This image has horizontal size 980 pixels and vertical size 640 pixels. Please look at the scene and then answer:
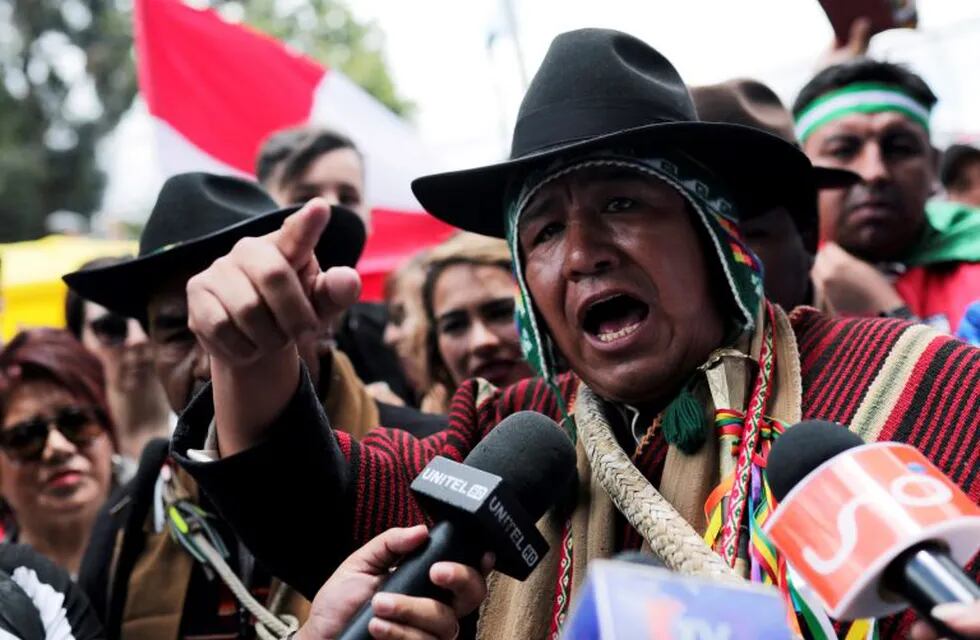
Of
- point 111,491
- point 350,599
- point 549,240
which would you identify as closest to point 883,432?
point 549,240

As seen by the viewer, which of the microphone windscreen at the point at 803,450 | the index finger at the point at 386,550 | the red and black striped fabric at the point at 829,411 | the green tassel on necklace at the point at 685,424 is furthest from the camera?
the green tassel on necklace at the point at 685,424

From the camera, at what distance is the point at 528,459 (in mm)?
1719

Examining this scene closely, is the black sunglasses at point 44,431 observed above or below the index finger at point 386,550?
below

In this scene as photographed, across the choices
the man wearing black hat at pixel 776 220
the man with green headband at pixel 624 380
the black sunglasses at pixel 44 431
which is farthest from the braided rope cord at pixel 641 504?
the black sunglasses at pixel 44 431

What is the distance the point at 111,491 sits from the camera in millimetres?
3980

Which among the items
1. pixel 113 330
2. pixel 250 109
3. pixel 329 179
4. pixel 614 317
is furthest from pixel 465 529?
pixel 250 109

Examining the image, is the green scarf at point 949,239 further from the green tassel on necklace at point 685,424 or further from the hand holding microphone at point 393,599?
the hand holding microphone at point 393,599

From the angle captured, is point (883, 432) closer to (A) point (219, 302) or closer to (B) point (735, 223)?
(B) point (735, 223)

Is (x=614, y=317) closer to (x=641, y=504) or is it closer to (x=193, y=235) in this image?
(x=641, y=504)

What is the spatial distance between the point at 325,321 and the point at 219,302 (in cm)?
16

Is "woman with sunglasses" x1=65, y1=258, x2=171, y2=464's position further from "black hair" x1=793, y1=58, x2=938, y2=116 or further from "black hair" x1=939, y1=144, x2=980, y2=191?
"black hair" x1=939, y1=144, x2=980, y2=191

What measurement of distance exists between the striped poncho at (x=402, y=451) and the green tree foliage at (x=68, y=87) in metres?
22.7

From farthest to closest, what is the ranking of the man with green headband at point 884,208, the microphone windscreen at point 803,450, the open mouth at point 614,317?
the man with green headband at point 884,208 < the open mouth at point 614,317 < the microphone windscreen at point 803,450

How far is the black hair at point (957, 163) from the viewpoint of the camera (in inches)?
226
